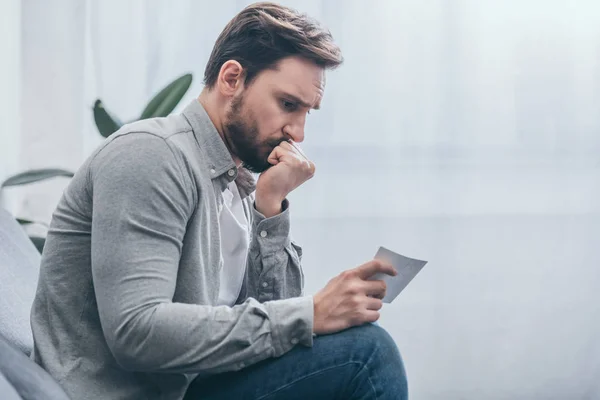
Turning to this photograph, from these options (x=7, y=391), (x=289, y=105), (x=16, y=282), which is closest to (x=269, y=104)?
(x=289, y=105)

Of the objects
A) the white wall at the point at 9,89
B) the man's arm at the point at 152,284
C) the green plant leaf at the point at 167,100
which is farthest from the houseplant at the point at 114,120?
the man's arm at the point at 152,284

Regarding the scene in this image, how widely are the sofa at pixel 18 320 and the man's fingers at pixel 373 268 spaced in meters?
0.43

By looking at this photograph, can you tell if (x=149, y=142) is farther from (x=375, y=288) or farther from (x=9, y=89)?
(x=9, y=89)

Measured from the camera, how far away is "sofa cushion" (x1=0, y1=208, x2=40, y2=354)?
3.70 ft

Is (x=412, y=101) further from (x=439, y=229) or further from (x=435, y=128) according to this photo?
(x=439, y=229)

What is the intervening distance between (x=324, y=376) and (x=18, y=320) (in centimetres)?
49

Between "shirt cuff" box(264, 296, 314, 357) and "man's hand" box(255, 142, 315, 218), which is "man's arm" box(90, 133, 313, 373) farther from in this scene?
"man's hand" box(255, 142, 315, 218)

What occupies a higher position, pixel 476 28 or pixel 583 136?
pixel 476 28

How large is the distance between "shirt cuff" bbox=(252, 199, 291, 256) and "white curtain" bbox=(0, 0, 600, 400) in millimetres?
1007

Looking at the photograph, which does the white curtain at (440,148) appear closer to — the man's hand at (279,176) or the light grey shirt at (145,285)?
the man's hand at (279,176)

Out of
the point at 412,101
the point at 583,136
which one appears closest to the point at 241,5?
the point at 412,101

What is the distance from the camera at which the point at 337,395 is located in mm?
1043

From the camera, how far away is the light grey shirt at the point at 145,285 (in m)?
0.93

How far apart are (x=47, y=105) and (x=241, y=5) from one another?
0.66 metres
